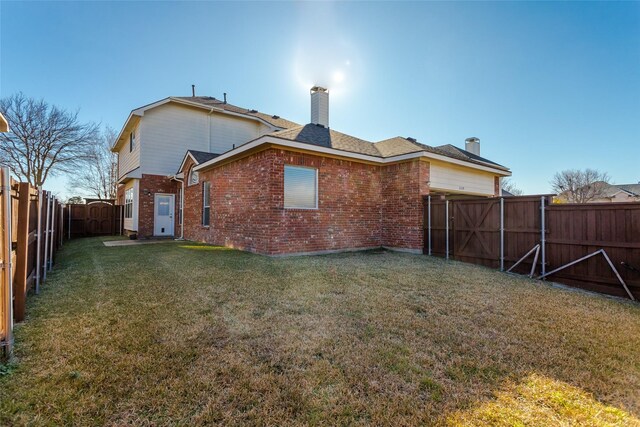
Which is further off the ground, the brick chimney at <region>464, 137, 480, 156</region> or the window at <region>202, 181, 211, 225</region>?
the brick chimney at <region>464, 137, 480, 156</region>

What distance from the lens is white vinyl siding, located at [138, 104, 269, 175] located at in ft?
45.9

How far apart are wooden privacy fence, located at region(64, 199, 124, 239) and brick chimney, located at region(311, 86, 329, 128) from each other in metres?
12.8

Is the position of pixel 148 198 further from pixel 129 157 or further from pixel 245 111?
pixel 245 111

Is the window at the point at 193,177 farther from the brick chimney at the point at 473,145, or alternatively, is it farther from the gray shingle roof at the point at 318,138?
the brick chimney at the point at 473,145

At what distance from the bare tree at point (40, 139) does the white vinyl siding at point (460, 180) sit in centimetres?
2487

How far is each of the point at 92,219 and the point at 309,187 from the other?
47.4 ft

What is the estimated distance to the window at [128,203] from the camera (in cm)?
1464

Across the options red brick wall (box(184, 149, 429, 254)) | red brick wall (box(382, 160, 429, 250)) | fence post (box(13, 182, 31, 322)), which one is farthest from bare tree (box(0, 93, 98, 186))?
red brick wall (box(382, 160, 429, 250))

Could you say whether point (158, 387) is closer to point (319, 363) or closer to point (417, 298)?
point (319, 363)

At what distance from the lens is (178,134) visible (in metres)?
14.7

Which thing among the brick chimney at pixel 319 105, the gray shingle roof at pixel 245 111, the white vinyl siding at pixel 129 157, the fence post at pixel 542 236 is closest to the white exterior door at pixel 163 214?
the white vinyl siding at pixel 129 157

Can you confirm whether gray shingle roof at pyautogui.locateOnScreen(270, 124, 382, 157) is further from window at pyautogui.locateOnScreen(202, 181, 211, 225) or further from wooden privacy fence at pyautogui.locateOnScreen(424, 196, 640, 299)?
window at pyautogui.locateOnScreen(202, 181, 211, 225)

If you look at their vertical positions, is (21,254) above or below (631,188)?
below

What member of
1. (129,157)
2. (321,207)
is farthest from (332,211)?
(129,157)
